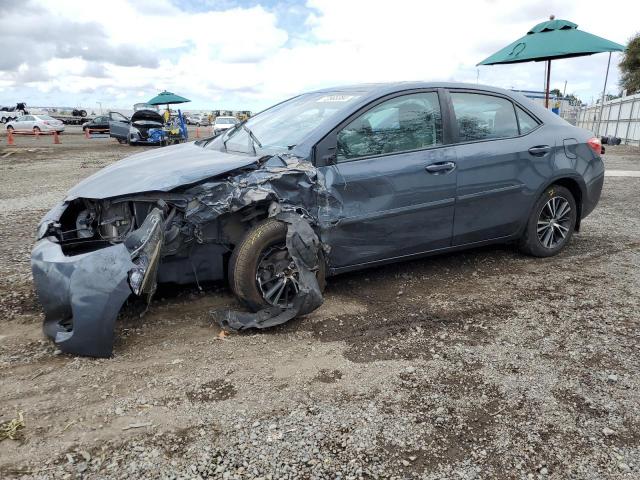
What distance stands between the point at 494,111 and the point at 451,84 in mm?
489

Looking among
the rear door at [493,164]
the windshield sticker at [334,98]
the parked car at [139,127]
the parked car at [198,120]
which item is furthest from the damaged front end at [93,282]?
the parked car at [198,120]

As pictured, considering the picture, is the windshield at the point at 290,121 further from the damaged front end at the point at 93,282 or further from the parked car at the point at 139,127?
the parked car at the point at 139,127

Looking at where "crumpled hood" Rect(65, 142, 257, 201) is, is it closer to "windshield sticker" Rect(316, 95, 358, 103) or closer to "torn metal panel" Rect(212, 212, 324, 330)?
"torn metal panel" Rect(212, 212, 324, 330)

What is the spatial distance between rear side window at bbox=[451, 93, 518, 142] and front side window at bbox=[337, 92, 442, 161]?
237 millimetres

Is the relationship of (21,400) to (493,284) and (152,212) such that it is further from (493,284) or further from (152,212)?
(493,284)

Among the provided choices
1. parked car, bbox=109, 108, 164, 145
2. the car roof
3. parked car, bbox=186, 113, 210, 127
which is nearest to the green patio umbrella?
the car roof

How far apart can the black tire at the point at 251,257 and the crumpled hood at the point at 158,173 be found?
0.49m

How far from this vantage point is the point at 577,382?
2.82 meters

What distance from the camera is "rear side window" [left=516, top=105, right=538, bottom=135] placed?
180 inches

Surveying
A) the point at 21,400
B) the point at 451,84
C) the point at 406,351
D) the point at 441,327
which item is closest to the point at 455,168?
the point at 451,84

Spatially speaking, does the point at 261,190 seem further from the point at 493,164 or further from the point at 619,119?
the point at 619,119

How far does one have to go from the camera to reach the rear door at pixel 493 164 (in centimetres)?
419

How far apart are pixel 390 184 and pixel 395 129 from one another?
477 millimetres

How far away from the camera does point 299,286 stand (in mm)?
3385
